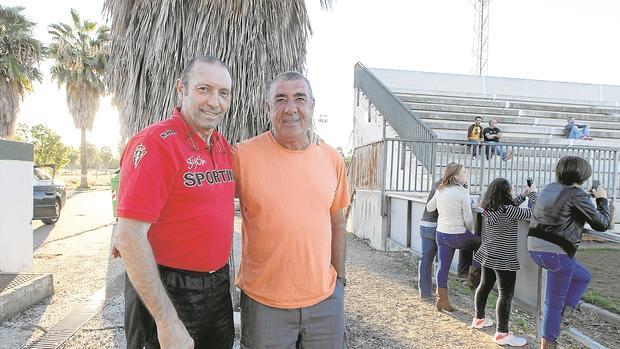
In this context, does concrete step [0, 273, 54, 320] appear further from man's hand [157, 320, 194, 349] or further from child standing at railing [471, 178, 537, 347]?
child standing at railing [471, 178, 537, 347]

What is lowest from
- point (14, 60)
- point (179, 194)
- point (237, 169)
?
point (179, 194)

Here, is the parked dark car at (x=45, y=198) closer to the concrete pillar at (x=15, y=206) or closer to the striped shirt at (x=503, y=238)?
the concrete pillar at (x=15, y=206)

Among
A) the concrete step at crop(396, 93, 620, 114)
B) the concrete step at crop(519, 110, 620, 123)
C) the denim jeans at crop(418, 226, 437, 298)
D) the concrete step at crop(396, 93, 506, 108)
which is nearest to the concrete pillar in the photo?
the denim jeans at crop(418, 226, 437, 298)

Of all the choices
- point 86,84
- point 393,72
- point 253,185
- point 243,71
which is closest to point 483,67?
point 393,72

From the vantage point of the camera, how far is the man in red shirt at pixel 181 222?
5.75 feet

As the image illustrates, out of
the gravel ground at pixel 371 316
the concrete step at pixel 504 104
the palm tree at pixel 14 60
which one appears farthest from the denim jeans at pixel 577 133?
the palm tree at pixel 14 60

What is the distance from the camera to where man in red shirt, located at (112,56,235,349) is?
5.75 feet

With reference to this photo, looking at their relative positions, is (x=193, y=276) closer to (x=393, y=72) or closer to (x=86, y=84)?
(x=393, y=72)

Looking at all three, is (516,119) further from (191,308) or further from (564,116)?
(191,308)

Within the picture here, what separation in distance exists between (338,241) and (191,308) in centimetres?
98

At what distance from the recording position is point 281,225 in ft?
7.32

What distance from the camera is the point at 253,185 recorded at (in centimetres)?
225

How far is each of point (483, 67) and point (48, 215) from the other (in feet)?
82.3

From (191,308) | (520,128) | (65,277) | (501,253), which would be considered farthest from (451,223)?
(520,128)
